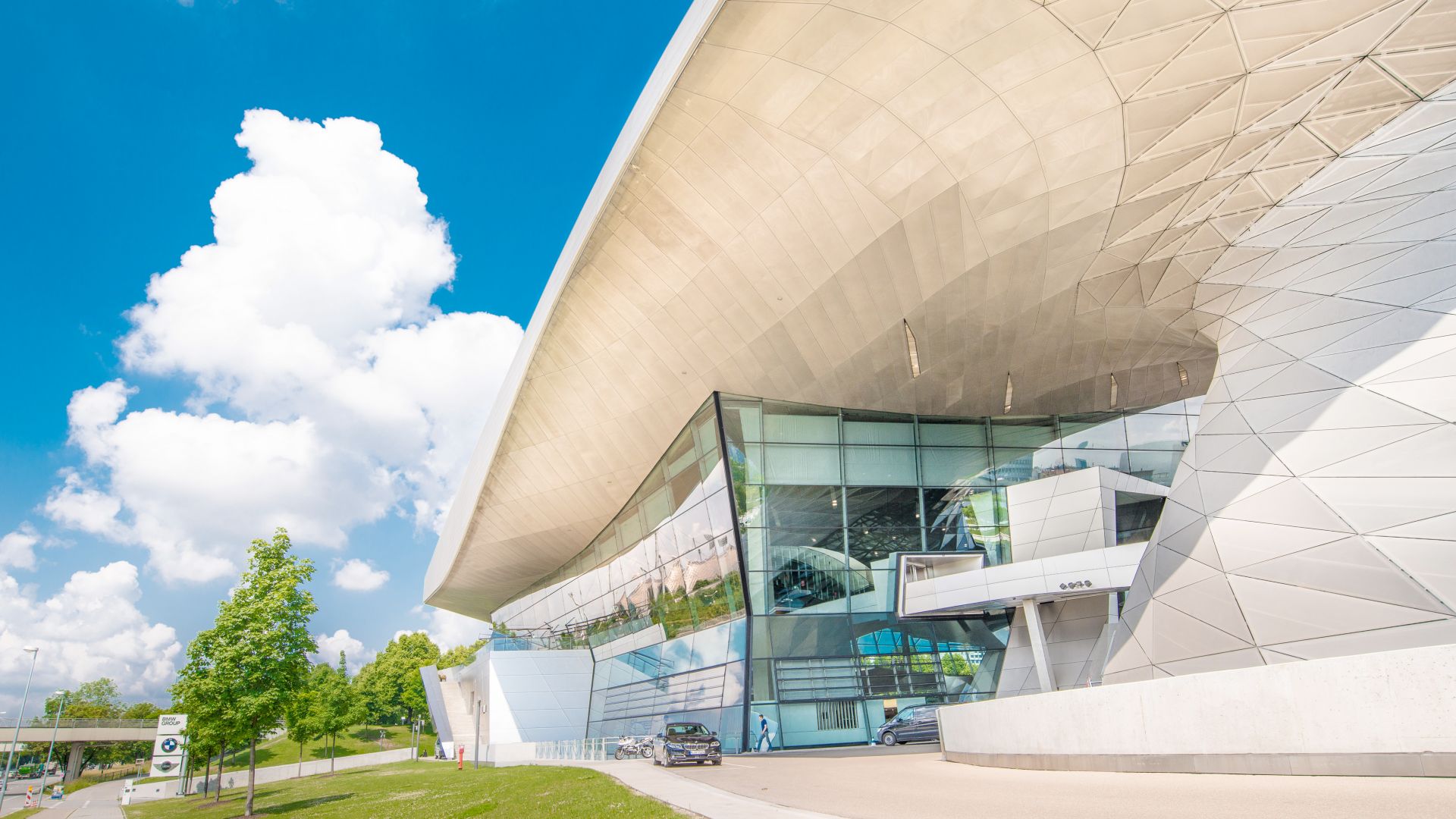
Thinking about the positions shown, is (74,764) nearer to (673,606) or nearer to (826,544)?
(673,606)

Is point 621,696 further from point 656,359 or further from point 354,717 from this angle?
point 354,717

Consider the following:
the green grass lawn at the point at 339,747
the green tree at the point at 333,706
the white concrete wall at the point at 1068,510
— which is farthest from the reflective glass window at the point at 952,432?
the green grass lawn at the point at 339,747

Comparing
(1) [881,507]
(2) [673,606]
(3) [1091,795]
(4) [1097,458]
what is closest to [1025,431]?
(4) [1097,458]

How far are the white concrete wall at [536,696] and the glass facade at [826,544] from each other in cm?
652

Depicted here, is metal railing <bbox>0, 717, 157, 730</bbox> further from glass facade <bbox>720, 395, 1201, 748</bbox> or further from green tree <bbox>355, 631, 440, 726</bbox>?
glass facade <bbox>720, 395, 1201, 748</bbox>

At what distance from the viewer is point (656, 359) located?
23.8m

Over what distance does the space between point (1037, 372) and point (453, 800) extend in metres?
20.3

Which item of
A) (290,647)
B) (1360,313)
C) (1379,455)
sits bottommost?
(290,647)

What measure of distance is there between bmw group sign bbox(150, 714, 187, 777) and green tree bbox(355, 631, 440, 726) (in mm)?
53364

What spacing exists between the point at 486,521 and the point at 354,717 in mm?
23491

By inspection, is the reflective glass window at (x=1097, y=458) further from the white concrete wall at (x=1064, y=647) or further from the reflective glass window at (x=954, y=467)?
the white concrete wall at (x=1064, y=647)

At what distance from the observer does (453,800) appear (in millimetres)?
16469

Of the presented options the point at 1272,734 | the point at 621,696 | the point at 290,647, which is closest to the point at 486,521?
the point at 621,696

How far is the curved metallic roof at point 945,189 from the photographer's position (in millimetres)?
13352
